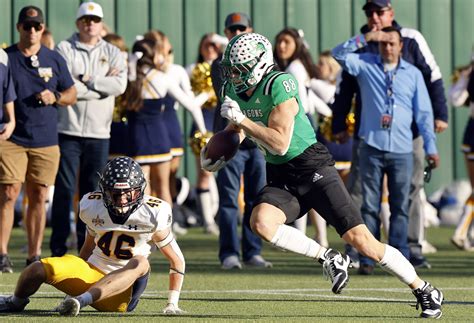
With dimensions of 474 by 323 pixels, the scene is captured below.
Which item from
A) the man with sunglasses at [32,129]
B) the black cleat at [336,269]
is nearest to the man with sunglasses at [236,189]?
the man with sunglasses at [32,129]

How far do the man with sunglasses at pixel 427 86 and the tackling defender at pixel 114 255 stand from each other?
144 inches

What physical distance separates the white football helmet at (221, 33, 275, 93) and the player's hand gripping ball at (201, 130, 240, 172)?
0.30 m

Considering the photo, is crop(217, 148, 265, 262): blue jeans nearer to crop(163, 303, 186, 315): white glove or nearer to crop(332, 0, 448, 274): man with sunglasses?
crop(332, 0, 448, 274): man with sunglasses

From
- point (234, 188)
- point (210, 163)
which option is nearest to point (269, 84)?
point (210, 163)

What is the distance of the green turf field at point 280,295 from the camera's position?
856 centimetres

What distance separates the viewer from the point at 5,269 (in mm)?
11641

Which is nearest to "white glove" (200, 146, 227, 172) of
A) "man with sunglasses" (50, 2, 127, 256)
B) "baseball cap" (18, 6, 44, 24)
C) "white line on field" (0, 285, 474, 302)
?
"white line on field" (0, 285, 474, 302)

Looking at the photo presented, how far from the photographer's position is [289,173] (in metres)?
8.93

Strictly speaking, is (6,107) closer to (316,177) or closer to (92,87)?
(92,87)

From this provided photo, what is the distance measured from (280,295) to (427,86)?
126 inches

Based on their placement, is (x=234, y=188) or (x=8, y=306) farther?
(x=234, y=188)

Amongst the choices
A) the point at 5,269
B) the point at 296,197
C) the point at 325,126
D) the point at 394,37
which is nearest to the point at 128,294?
the point at 296,197

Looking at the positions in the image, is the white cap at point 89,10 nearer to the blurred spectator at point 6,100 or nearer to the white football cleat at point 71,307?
the blurred spectator at point 6,100

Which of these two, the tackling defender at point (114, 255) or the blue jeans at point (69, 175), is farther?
the blue jeans at point (69, 175)
